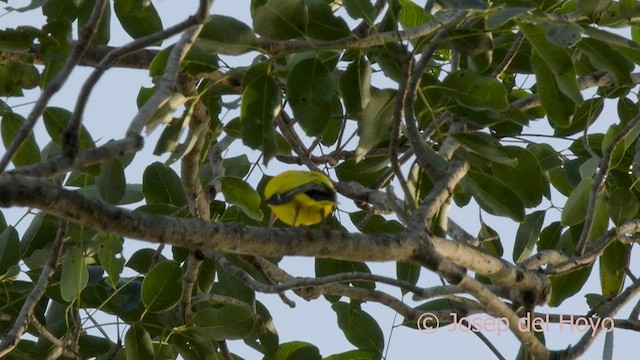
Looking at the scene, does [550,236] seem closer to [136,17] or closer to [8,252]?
[136,17]

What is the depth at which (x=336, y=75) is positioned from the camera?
129 inches

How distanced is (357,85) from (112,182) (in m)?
1.00

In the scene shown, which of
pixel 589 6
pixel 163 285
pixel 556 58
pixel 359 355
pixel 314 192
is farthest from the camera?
pixel 359 355

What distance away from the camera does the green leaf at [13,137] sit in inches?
120

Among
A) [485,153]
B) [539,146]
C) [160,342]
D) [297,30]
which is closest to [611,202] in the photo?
[539,146]

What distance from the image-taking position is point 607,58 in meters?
2.77

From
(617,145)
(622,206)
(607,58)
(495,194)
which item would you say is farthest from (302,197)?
(622,206)

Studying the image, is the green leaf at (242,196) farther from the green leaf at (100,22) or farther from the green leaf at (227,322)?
the green leaf at (100,22)

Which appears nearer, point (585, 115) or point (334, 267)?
point (334, 267)

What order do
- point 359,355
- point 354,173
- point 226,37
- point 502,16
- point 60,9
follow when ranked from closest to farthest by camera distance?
1. point 502,16
2. point 226,37
3. point 60,9
4. point 359,355
5. point 354,173

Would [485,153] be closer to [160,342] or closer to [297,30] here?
[297,30]

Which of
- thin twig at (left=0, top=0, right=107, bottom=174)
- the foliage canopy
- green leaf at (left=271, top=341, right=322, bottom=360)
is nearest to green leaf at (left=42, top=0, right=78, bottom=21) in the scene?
the foliage canopy

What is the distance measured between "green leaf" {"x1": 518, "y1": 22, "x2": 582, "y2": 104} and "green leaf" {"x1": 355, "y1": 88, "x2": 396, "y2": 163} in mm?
443

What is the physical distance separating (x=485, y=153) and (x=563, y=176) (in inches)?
53.7
